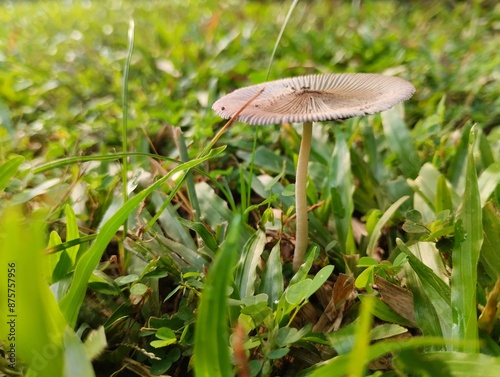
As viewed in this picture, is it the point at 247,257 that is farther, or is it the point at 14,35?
the point at 14,35

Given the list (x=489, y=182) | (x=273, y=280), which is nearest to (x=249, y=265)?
(x=273, y=280)

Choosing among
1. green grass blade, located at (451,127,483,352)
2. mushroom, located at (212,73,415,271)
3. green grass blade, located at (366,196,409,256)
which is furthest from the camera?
green grass blade, located at (366,196,409,256)

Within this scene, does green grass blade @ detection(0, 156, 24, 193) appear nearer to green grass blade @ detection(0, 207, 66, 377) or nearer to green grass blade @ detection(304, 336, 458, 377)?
green grass blade @ detection(0, 207, 66, 377)

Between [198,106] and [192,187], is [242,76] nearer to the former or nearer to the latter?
[198,106]

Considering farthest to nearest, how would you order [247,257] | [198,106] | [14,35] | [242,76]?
1. [14,35]
2. [242,76]
3. [198,106]
4. [247,257]

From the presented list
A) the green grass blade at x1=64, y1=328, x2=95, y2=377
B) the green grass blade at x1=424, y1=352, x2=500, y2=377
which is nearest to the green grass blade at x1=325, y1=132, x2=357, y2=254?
the green grass blade at x1=424, y1=352, x2=500, y2=377

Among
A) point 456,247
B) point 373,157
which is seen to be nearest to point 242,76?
point 373,157

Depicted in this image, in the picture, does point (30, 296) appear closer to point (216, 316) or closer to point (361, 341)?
point (216, 316)

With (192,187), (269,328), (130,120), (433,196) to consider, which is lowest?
(269,328)
